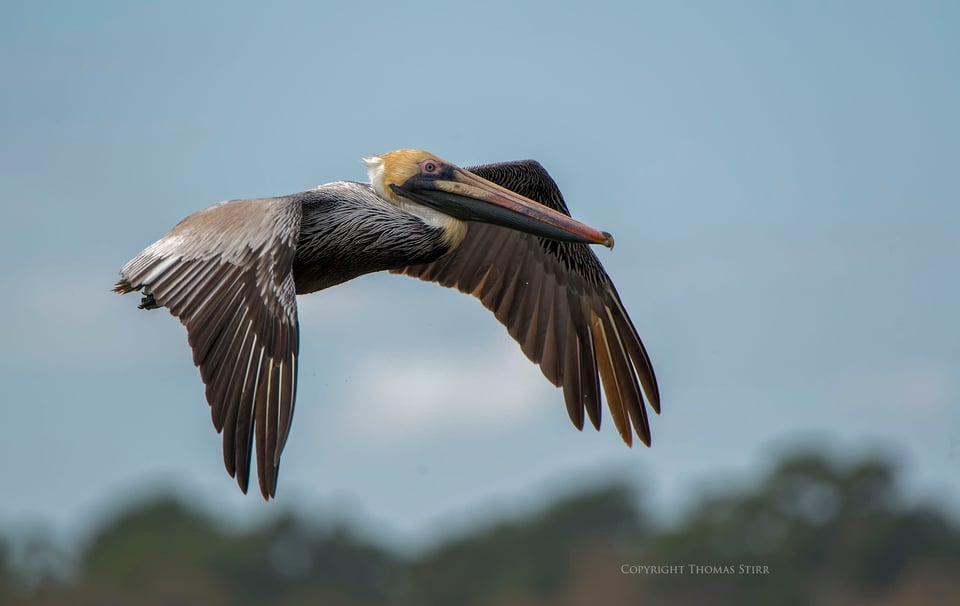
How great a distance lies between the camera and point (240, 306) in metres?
10.1

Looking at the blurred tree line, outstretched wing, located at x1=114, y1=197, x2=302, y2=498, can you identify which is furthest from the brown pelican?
the blurred tree line

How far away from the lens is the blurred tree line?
4991cm

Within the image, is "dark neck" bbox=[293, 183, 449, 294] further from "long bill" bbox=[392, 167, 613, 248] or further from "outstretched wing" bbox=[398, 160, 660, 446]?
"outstretched wing" bbox=[398, 160, 660, 446]

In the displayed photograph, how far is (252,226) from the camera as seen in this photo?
1059cm

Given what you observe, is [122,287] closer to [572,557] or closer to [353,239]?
[353,239]

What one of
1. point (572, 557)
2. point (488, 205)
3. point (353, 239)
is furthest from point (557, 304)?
point (572, 557)

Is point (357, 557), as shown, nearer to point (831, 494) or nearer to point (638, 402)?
point (831, 494)

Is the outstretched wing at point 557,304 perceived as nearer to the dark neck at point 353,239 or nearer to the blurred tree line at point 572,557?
the dark neck at point 353,239

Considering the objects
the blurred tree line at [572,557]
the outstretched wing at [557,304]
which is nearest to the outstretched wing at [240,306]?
the outstretched wing at [557,304]

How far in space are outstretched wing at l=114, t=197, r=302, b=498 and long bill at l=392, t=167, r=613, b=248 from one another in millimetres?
1393

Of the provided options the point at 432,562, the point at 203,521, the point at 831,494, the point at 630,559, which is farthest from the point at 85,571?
the point at 831,494

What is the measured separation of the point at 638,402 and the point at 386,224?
8.70ft

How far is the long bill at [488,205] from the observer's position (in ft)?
38.1

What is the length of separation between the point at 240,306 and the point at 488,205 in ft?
8.06
